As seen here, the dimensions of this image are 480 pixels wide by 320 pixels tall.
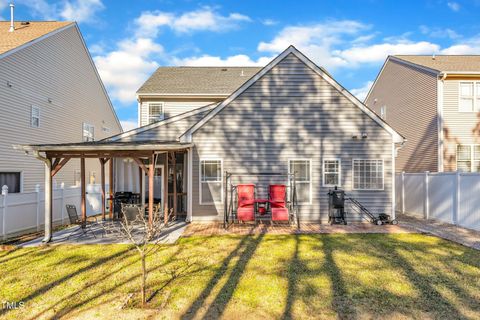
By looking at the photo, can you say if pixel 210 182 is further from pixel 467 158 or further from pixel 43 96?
pixel 467 158

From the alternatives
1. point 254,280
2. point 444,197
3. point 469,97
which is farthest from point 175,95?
point 469,97

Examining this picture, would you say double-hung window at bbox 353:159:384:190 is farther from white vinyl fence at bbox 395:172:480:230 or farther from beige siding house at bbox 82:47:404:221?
white vinyl fence at bbox 395:172:480:230

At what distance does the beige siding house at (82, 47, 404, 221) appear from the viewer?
11578 millimetres

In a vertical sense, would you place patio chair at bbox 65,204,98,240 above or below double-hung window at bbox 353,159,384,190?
below

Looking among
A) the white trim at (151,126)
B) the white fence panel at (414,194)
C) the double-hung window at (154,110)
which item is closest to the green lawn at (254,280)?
the white fence panel at (414,194)

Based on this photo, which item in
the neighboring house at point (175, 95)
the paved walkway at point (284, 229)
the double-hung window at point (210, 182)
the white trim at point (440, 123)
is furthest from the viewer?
the neighboring house at point (175, 95)

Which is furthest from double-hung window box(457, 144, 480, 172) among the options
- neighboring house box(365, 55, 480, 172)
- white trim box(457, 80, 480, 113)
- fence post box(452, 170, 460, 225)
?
fence post box(452, 170, 460, 225)

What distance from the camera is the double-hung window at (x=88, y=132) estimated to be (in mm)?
18067

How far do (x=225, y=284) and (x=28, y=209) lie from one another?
7900mm

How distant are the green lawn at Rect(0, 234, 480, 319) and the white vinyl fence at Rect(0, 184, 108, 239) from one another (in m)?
1.92

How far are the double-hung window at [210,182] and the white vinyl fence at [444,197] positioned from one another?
8.16 m

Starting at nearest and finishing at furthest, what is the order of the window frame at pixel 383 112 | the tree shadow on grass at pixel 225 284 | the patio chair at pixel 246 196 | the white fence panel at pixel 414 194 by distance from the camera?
the tree shadow on grass at pixel 225 284
the patio chair at pixel 246 196
the white fence panel at pixel 414 194
the window frame at pixel 383 112

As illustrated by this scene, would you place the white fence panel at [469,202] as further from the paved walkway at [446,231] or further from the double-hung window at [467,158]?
the double-hung window at [467,158]

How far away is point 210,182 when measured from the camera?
1160cm
